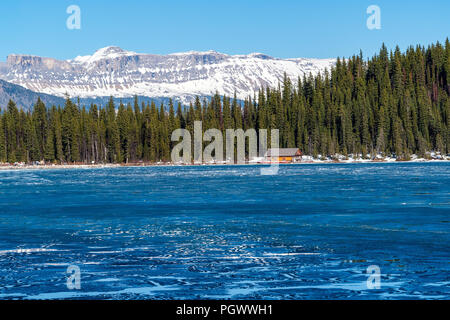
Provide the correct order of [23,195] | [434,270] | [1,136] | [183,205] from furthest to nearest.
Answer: [1,136] → [23,195] → [183,205] → [434,270]

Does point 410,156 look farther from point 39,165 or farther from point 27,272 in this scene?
point 27,272

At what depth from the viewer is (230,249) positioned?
2469cm

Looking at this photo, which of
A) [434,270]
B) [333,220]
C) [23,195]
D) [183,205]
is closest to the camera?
[434,270]

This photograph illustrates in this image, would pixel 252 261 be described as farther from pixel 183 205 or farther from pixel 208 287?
pixel 183 205

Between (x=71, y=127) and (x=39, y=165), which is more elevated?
(x=71, y=127)

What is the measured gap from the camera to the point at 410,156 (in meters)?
194

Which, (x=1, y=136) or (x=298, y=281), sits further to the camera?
Answer: (x=1, y=136)

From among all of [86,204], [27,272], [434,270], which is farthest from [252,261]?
[86,204]

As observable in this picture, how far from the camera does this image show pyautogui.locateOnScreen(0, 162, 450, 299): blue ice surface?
56.6 feet

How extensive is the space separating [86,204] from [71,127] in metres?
149

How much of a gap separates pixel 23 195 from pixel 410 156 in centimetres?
15750

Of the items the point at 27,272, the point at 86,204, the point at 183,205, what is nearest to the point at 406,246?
the point at 27,272

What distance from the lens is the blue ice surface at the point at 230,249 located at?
17.3 meters

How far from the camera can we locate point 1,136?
613ft
